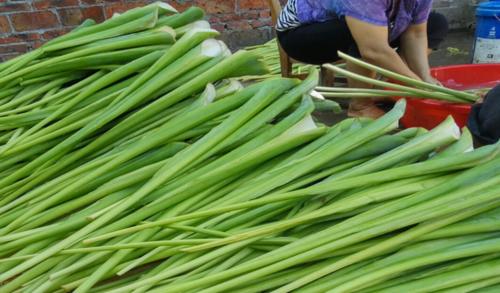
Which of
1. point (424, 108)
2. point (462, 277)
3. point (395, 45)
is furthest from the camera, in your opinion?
point (395, 45)

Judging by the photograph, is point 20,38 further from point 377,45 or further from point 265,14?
point 377,45

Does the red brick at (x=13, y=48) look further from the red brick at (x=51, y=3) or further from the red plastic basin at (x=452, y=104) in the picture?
the red plastic basin at (x=452, y=104)

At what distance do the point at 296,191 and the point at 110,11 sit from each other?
283 cm

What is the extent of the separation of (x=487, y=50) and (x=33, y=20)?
2877mm

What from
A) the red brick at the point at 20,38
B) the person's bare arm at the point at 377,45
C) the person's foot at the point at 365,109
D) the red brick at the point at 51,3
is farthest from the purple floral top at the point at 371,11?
the red brick at the point at 20,38

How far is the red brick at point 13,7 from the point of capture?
2881mm

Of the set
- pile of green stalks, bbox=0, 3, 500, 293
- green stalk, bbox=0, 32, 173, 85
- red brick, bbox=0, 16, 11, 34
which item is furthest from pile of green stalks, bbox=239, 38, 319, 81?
pile of green stalks, bbox=0, 3, 500, 293

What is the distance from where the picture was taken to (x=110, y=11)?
3.08 m

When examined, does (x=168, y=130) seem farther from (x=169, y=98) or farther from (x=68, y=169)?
(x=68, y=169)

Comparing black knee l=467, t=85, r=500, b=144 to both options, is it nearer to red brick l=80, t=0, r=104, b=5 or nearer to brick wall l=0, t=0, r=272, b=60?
brick wall l=0, t=0, r=272, b=60

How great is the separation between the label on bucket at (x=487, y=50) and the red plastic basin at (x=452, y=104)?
740 millimetres

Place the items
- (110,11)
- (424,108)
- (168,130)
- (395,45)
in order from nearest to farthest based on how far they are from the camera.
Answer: (168,130) → (424,108) → (395,45) → (110,11)

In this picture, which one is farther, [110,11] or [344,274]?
[110,11]

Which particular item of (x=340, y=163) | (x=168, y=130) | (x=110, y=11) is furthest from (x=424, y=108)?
(x=110, y=11)
